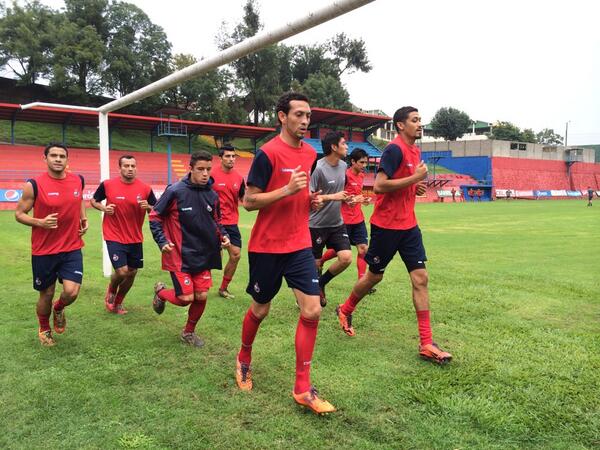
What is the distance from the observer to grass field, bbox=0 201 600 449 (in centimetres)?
319

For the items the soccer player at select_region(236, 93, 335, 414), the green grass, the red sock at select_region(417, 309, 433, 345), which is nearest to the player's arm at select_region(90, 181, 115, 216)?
the soccer player at select_region(236, 93, 335, 414)

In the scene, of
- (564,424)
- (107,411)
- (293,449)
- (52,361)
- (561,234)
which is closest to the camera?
(293,449)

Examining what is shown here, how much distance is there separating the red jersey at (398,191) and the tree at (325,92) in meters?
57.5

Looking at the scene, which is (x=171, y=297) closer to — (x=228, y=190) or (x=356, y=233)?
(x=228, y=190)

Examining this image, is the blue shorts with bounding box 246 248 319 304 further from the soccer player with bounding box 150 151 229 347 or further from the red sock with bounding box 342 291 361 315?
the red sock with bounding box 342 291 361 315

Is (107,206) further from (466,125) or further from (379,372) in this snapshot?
(466,125)

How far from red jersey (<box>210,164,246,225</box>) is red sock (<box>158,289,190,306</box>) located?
2129 mm

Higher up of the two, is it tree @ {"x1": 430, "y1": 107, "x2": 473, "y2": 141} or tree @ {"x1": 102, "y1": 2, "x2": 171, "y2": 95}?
tree @ {"x1": 102, "y1": 2, "x2": 171, "y2": 95}

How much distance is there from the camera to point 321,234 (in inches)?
255

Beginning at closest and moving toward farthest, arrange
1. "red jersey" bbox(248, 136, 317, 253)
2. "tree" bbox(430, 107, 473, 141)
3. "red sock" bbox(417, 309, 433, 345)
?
"red jersey" bbox(248, 136, 317, 253) → "red sock" bbox(417, 309, 433, 345) → "tree" bbox(430, 107, 473, 141)

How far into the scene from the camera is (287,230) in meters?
3.82

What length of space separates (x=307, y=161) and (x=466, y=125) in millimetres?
76544

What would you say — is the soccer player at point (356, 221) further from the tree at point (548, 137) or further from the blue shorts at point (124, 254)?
the tree at point (548, 137)

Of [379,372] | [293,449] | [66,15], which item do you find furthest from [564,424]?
[66,15]
